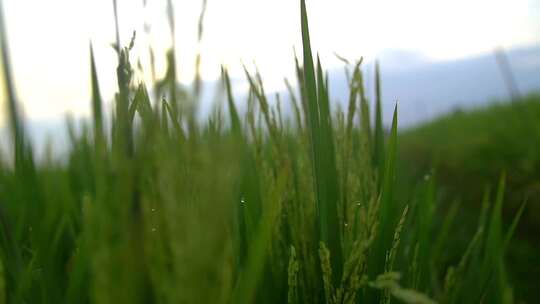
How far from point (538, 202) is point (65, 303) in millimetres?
2875

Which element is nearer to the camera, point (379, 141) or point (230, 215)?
point (230, 215)

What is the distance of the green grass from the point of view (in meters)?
2.63

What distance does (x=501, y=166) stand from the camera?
3.29 meters

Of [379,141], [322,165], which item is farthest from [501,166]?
[322,165]

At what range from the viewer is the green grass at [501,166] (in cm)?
263

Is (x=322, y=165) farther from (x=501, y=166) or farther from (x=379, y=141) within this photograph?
(x=501, y=166)

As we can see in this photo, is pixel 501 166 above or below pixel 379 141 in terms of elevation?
below

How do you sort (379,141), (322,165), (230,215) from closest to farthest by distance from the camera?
(230,215)
(322,165)
(379,141)

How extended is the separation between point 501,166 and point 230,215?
3.30m

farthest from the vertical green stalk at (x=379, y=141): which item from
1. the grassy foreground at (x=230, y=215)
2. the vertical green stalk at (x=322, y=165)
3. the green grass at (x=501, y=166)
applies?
the green grass at (x=501, y=166)

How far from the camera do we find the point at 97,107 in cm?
66

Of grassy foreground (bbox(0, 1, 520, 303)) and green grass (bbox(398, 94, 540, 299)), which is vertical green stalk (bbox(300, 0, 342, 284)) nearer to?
grassy foreground (bbox(0, 1, 520, 303))

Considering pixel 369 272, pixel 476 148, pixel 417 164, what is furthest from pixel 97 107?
pixel 417 164

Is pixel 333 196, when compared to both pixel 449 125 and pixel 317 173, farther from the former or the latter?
pixel 449 125
